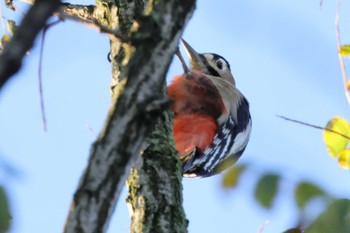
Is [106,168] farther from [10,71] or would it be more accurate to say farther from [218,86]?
[218,86]

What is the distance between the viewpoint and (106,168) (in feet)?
5.38

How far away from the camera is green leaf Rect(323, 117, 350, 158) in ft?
10.6

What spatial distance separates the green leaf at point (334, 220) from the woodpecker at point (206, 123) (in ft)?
9.25

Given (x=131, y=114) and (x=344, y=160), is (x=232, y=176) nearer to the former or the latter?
(x=131, y=114)

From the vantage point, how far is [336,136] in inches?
128

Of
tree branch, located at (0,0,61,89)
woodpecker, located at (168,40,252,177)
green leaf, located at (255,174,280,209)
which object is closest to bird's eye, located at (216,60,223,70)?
woodpecker, located at (168,40,252,177)

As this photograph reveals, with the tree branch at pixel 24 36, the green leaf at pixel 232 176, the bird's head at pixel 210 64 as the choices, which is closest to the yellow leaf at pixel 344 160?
the green leaf at pixel 232 176

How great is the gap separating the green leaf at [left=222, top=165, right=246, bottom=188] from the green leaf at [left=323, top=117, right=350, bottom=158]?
106 centimetres

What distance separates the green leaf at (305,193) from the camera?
1.96 metres

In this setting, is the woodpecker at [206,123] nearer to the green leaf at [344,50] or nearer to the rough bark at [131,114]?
the green leaf at [344,50]

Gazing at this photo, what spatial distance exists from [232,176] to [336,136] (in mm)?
1154

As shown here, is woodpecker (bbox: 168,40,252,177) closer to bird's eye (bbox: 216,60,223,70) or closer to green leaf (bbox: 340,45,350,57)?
bird's eye (bbox: 216,60,223,70)

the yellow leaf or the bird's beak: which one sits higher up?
the bird's beak

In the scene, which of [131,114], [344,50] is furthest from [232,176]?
[344,50]
